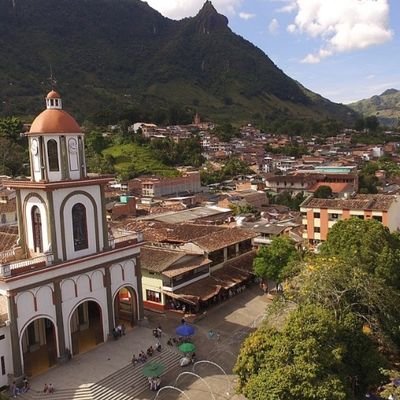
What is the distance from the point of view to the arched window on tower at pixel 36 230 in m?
25.3

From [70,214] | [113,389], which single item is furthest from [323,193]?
[113,389]

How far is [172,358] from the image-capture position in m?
25.8

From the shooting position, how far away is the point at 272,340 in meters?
17.9

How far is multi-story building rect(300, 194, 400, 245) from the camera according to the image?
42.5m

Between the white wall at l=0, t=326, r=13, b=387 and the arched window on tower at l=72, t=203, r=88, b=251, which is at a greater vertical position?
the arched window on tower at l=72, t=203, r=88, b=251

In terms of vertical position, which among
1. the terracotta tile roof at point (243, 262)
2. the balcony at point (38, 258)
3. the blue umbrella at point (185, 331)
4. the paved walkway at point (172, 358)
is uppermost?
the balcony at point (38, 258)

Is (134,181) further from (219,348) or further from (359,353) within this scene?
(359,353)

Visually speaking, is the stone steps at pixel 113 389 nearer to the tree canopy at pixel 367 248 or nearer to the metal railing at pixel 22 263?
the metal railing at pixel 22 263

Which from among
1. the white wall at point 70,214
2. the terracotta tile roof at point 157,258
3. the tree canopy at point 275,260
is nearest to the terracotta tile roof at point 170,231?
the terracotta tile roof at point 157,258

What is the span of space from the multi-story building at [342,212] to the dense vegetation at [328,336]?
1403 cm

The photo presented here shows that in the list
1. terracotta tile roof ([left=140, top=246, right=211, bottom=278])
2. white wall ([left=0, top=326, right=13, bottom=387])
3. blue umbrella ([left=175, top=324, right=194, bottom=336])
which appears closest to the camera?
white wall ([left=0, top=326, right=13, bottom=387])

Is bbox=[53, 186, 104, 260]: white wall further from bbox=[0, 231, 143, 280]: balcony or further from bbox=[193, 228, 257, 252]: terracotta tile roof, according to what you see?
bbox=[193, 228, 257, 252]: terracotta tile roof

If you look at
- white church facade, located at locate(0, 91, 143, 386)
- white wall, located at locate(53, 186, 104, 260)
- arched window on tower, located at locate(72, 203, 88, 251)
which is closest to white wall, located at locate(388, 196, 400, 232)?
white church facade, located at locate(0, 91, 143, 386)

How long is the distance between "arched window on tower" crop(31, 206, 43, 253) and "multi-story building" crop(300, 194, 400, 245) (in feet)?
88.3
